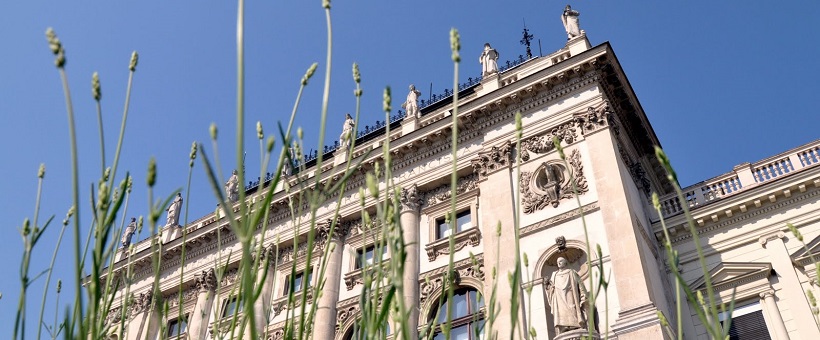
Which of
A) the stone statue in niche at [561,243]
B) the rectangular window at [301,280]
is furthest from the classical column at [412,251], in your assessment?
the stone statue in niche at [561,243]

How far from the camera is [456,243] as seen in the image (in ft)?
53.6

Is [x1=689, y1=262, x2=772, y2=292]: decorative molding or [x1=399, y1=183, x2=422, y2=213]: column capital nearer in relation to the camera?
[x1=689, y1=262, x2=772, y2=292]: decorative molding

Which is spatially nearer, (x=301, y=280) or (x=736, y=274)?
(x=736, y=274)

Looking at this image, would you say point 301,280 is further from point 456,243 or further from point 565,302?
point 565,302

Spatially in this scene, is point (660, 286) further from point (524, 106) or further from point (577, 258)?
point (524, 106)

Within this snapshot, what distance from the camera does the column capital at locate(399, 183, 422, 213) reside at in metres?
17.8

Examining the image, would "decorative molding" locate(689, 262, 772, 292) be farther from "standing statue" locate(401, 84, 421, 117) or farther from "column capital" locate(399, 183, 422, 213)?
"standing statue" locate(401, 84, 421, 117)

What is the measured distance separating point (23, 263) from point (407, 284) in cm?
1365

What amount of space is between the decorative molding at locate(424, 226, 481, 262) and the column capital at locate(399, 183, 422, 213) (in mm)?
1524

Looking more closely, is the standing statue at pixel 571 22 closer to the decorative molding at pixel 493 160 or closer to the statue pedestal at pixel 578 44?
the statue pedestal at pixel 578 44

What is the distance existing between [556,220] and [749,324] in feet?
13.8

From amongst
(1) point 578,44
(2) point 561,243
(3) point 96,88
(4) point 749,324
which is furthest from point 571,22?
(3) point 96,88

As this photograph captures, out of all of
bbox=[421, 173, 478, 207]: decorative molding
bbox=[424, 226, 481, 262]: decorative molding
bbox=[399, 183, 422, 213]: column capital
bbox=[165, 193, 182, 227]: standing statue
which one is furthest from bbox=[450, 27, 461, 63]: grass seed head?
bbox=[165, 193, 182, 227]: standing statue

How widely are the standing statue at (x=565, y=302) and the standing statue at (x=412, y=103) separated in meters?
8.99
